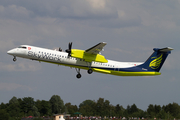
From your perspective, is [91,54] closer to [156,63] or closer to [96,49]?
[96,49]

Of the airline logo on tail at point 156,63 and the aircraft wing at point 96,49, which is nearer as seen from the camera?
the aircraft wing at point 96,49

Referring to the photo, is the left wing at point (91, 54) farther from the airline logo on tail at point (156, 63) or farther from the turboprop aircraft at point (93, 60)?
the airline logo on tail at point (156, 63)

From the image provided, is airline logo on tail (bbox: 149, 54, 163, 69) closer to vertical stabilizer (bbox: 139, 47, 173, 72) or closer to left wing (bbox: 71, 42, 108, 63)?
vertical stabilizer (bbox: 139, 47, 173, 72)

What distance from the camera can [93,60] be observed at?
3381cm

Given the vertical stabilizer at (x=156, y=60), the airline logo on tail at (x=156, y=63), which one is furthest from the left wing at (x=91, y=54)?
Result: the airline logo on tail at (x=156, y=63)

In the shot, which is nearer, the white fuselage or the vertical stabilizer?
the white fuselage

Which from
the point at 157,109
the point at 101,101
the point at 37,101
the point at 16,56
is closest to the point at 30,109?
the point at 37,101

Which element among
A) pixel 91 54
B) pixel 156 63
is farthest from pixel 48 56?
pixel 156 63

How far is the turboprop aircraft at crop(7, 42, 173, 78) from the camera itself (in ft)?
106

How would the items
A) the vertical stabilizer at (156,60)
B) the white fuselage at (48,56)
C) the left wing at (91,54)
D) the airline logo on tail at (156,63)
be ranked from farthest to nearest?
the airline logo on tail at (156,63) → the vertical stabilizer at (156,60) → the left wing at (91,54) → the white fuselage at (48,56)

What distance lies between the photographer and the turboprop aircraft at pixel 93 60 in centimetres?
3238

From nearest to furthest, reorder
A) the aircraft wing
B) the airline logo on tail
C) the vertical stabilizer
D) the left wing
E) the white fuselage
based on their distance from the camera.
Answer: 1. the aircraft wing
2. the white fuselage
3. the left wing
4. the vertical stabilizer
5. the airline logo on tail

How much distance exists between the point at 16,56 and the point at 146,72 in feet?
60.3

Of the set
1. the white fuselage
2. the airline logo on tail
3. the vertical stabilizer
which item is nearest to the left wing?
the white fuselage
